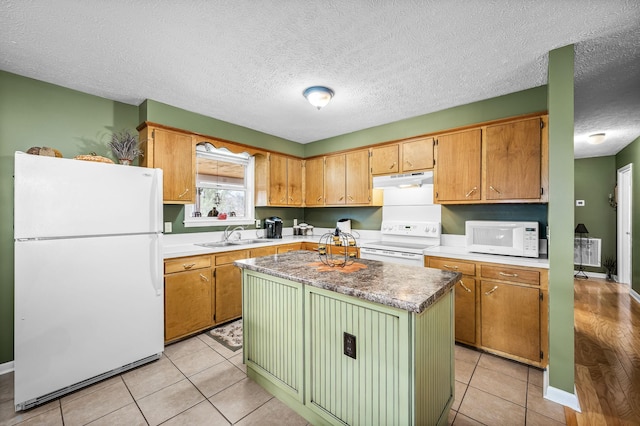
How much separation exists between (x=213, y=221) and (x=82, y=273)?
1.75 metres

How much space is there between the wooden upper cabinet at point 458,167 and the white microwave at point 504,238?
0.34 metres

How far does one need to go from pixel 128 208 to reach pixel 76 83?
1.37 metres

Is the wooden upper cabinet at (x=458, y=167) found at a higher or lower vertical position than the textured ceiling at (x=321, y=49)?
lower

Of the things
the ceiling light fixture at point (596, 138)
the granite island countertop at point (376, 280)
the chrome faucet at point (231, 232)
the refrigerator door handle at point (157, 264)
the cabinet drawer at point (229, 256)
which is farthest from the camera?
the ceiling light fixture at point (596, 138)

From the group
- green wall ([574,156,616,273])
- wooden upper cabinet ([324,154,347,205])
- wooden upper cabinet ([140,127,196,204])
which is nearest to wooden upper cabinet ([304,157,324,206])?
wooden upper cabinet ([324,154,347,205])

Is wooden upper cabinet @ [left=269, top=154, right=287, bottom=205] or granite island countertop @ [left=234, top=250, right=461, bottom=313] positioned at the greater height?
wooden upper cabinet @ [left=269, top=154, right=287, bottom=205]

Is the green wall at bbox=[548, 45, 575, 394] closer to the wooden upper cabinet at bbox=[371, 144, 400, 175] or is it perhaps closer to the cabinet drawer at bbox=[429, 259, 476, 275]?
the cabinet drawer at bbox=[429, 259, 476, 275]

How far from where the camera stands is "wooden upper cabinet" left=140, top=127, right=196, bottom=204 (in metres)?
2.98

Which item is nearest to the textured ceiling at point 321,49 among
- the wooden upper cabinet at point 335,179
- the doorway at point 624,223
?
the wooden upper cabinet at point 335,179

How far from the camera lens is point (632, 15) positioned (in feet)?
5.57

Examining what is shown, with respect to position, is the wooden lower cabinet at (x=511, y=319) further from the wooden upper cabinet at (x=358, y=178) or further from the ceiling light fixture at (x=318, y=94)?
the ceiling light fixture at (x=318, y=94)

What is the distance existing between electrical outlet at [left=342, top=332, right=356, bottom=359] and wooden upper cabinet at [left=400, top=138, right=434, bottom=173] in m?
2.47

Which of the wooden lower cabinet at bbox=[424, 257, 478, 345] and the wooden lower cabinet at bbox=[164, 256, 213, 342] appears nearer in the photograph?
the wooden lower cabinet at bbox=[424, 257, 478, 345]

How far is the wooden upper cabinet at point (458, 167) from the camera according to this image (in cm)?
300
